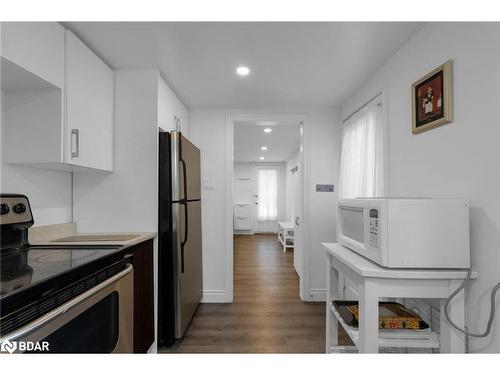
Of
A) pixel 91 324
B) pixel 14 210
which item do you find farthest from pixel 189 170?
pixel 91 324

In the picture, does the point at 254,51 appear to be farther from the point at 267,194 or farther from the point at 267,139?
the point at 267,194

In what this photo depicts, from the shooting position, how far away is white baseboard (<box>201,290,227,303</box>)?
284cm

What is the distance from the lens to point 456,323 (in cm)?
111

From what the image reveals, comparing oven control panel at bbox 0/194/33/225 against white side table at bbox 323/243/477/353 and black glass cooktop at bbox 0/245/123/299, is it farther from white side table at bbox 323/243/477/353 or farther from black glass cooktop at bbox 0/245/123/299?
white side table at bbox 323/243/477/353

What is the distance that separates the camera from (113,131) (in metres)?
1.98

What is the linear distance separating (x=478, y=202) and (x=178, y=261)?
187 cm

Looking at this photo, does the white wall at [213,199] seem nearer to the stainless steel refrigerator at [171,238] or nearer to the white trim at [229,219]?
the white trim at [229,219]

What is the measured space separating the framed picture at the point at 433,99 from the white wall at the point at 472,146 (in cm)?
3

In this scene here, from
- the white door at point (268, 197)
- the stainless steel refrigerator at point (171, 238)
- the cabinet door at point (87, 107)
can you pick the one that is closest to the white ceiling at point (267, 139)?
the stainless steel refrigerator at point (171, 238)

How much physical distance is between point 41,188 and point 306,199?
2413mm

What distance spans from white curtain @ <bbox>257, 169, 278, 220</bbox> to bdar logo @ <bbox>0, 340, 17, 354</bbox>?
741 centimetres

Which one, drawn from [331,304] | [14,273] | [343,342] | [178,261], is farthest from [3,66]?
[343,342]

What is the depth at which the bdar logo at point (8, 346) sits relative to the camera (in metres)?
0.72

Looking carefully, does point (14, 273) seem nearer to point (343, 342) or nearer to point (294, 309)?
point (343, 342)
